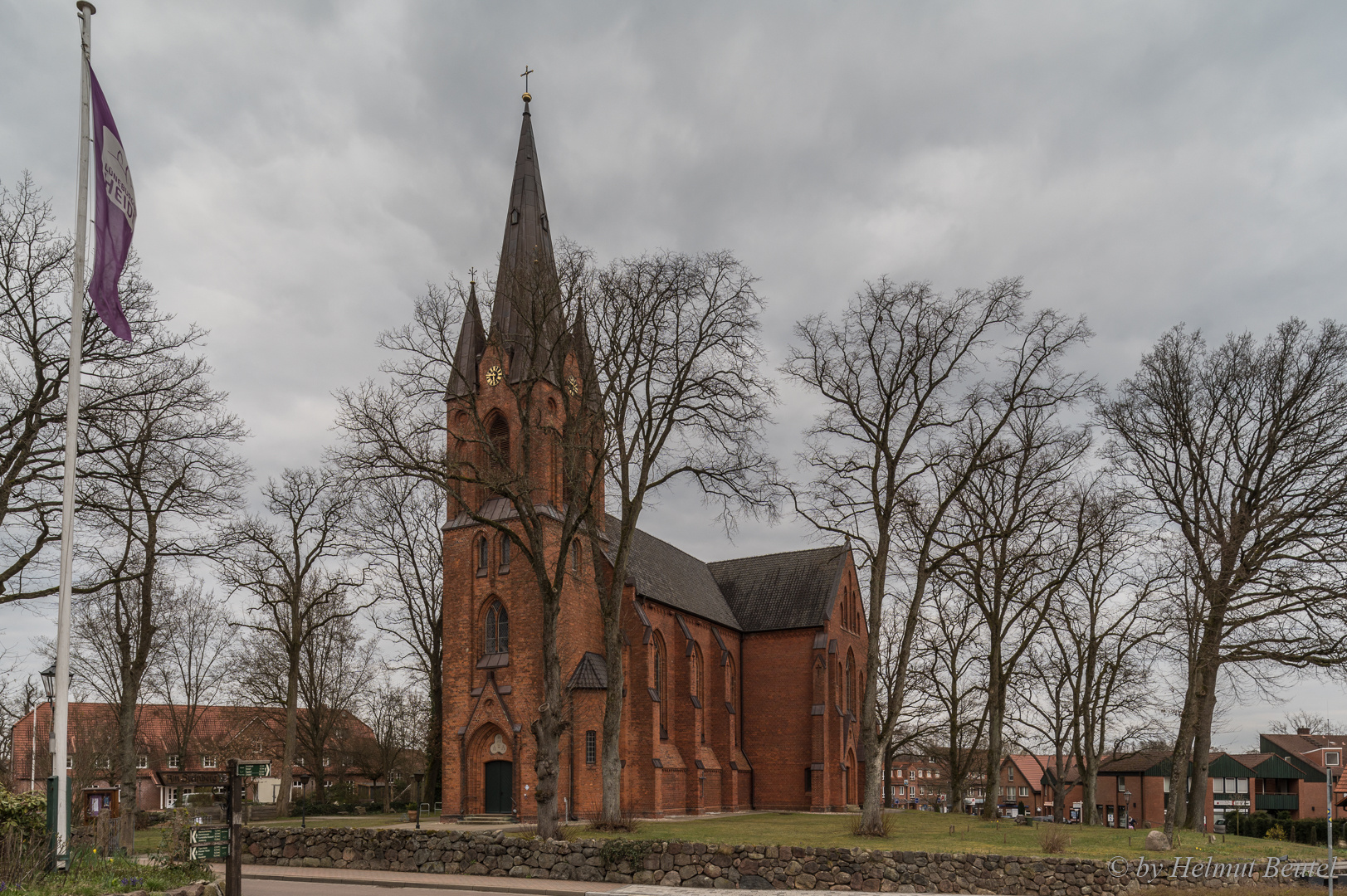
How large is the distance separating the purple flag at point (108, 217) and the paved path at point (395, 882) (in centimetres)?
1029

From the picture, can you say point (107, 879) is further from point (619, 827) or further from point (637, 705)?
point (637, 705)

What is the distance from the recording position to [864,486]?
27516 millimetres

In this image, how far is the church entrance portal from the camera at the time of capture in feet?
112

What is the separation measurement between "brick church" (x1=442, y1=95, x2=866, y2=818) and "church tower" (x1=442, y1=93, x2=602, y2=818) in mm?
68

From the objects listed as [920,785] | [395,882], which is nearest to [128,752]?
[395,882]

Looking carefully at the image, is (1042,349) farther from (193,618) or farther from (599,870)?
(193,618)

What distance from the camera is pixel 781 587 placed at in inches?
1935

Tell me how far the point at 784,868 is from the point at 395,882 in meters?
7.83

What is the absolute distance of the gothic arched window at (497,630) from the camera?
3588 cm

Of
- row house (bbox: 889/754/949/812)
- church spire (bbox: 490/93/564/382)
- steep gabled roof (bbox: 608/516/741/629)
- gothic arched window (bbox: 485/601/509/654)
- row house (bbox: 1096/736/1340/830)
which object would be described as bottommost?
row house (bbox: 889/754/949/812)

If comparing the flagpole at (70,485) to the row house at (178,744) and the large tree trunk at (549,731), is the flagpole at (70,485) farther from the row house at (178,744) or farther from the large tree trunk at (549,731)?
the row house at (178,744)

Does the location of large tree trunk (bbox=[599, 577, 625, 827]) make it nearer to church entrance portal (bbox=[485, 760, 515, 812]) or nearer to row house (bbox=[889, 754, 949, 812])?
church entrance portal (bbox=[485, 760, 515, 812])

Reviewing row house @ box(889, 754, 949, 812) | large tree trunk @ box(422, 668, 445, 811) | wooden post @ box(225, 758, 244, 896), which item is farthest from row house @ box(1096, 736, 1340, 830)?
wooden post @ box(225, 758, 244, 896)

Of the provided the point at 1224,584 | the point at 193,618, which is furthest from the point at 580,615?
the point at 193,618
